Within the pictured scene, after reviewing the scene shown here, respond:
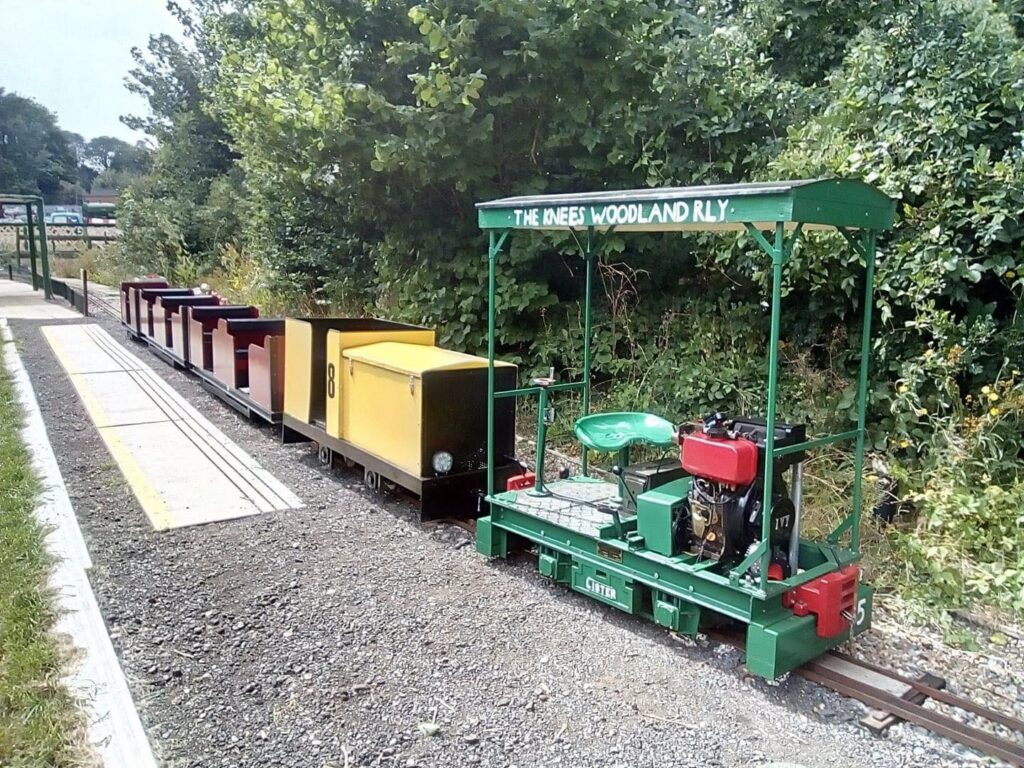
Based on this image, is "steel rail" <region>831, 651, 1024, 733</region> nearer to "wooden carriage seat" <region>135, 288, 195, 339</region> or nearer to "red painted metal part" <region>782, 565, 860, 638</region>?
"red painted metal part" <region>782, 565, 860, 638</region>

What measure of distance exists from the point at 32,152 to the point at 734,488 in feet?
322

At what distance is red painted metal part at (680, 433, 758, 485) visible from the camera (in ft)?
13.8

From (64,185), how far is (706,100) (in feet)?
309

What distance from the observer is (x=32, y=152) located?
84.9 metres

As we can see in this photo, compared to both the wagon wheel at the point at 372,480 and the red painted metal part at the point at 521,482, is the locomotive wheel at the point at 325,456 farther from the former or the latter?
the red painted metal part at the point at 521,482

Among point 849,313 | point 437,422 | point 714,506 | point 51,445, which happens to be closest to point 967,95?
point 849,313

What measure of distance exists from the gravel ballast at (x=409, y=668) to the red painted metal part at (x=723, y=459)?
1012 millimetres

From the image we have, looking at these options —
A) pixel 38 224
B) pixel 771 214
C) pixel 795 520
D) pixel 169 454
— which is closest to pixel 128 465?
pixel 169 454

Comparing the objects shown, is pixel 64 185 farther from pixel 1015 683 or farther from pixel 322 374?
pixel 1015 683

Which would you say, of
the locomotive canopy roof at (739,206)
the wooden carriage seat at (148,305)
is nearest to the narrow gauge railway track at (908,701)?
the locomotive canopy roof at (739,206)

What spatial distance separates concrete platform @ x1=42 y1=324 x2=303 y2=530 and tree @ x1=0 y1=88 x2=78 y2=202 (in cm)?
7422

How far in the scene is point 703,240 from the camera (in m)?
7.85

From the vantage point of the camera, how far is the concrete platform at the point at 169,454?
6.77 meters

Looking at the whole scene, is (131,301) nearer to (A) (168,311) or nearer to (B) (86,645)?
(A) (168,311)
